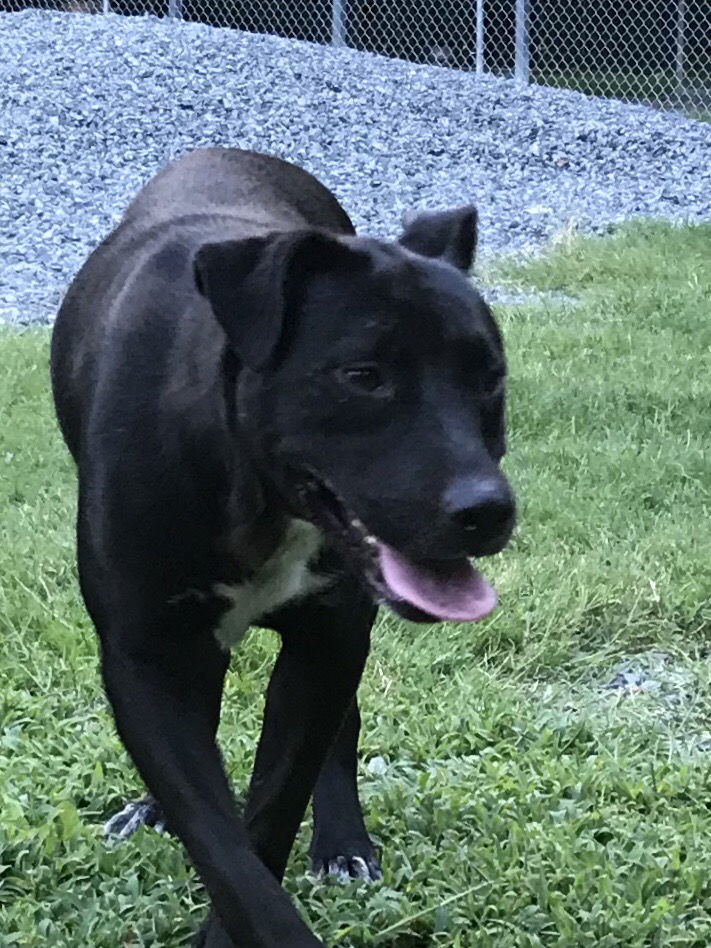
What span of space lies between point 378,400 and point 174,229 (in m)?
0.89

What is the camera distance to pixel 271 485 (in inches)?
106

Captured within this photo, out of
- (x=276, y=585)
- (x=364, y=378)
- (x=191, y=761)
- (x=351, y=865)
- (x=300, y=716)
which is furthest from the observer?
(x=351, y=865)

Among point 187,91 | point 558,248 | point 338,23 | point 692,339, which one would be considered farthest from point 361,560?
point 338,23

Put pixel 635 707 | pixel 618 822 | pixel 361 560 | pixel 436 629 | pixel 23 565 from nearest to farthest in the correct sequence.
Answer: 1. pixel 361 560
2. pixel 618 822
3. pixel 635 707
4. pixel 436 629
5. pixel 23 565

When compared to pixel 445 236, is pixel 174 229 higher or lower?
lower

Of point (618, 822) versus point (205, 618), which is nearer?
point (205, 618)

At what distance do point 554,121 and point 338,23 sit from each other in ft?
12.3

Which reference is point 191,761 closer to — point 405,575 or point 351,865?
point 405,575

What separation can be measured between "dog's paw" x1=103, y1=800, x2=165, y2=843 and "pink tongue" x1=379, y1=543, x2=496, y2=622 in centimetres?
119

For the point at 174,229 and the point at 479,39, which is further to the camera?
the point at 479,39

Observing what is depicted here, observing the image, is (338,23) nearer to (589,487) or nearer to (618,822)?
(589,487)

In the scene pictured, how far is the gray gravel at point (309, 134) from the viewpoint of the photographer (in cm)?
1142

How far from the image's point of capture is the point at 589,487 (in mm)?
5578

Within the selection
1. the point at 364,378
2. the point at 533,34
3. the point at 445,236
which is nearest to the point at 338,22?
the point at 533,34
